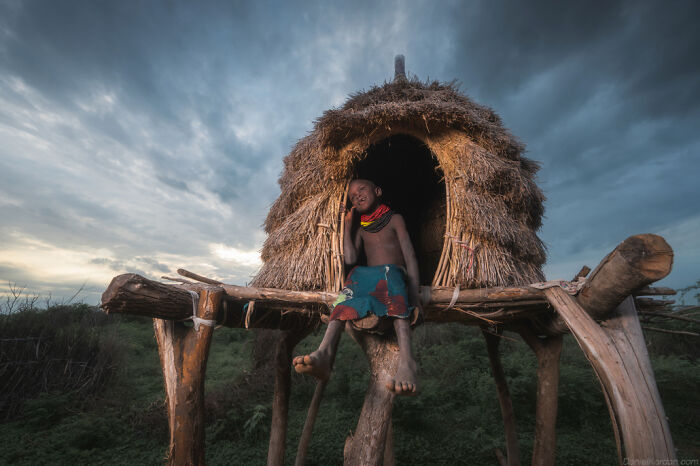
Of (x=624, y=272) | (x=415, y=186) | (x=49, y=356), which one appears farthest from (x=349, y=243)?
(x=49, y=356)

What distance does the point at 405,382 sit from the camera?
1868mm

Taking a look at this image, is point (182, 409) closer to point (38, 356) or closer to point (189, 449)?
point (189, 449)

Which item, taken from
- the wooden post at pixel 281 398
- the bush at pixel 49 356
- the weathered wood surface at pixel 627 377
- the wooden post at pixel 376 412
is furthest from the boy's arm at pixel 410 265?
the bush at pixel 49 356

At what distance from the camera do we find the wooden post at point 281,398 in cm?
417

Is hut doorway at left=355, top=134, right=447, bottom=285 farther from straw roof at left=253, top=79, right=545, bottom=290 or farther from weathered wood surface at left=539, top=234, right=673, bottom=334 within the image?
weathered wood surface at left=539, top=234, right=673, bottom=334

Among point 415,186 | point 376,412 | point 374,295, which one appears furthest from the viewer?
point 415,186

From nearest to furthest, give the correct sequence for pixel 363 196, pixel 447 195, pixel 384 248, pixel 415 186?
pixel 384 248 < pixel 363 196 < pixel 447 195 < pixel 415 186

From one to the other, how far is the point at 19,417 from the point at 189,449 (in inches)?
255

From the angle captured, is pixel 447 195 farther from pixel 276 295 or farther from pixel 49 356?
pixel 49 356

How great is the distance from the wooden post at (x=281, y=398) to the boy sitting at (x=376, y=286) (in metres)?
2.19

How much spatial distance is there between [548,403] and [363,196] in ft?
9.11

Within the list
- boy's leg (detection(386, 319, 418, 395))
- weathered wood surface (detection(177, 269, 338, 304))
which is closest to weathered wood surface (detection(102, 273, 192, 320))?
weathered wood surface (detection(177, 269, 338, 304))

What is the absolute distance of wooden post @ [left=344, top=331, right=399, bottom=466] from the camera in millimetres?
2100

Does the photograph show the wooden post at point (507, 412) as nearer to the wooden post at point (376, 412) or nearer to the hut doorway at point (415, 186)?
the hut doorway at point (415, 186)
